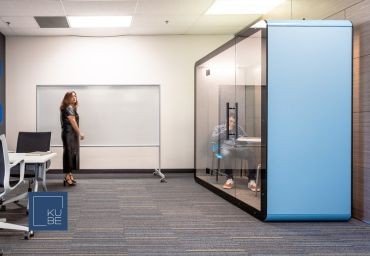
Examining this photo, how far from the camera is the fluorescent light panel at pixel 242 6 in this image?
5.13 meters

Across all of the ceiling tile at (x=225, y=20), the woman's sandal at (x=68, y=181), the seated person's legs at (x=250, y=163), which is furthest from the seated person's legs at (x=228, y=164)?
the woman's sandal at (x=68, y=181)

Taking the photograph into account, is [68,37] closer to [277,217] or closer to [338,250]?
[277,217]

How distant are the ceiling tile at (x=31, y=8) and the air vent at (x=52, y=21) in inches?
8.2

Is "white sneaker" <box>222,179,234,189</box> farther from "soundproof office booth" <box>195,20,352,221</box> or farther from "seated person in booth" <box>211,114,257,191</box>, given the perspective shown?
"soundproof office booth" <box>195,20,352,221</box>

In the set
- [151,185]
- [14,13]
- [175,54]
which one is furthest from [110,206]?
[175,54]

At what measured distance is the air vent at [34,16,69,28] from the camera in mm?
5637

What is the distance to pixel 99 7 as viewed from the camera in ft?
16.9

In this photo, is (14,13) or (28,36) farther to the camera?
(28,36)

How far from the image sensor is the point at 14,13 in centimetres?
535

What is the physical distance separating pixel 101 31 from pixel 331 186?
14.0 feet

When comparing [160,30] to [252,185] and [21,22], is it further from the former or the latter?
[252,185]

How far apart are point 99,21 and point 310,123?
11.7ft

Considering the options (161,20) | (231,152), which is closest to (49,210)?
(231,152)

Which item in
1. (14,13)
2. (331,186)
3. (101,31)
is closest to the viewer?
(331,186)
